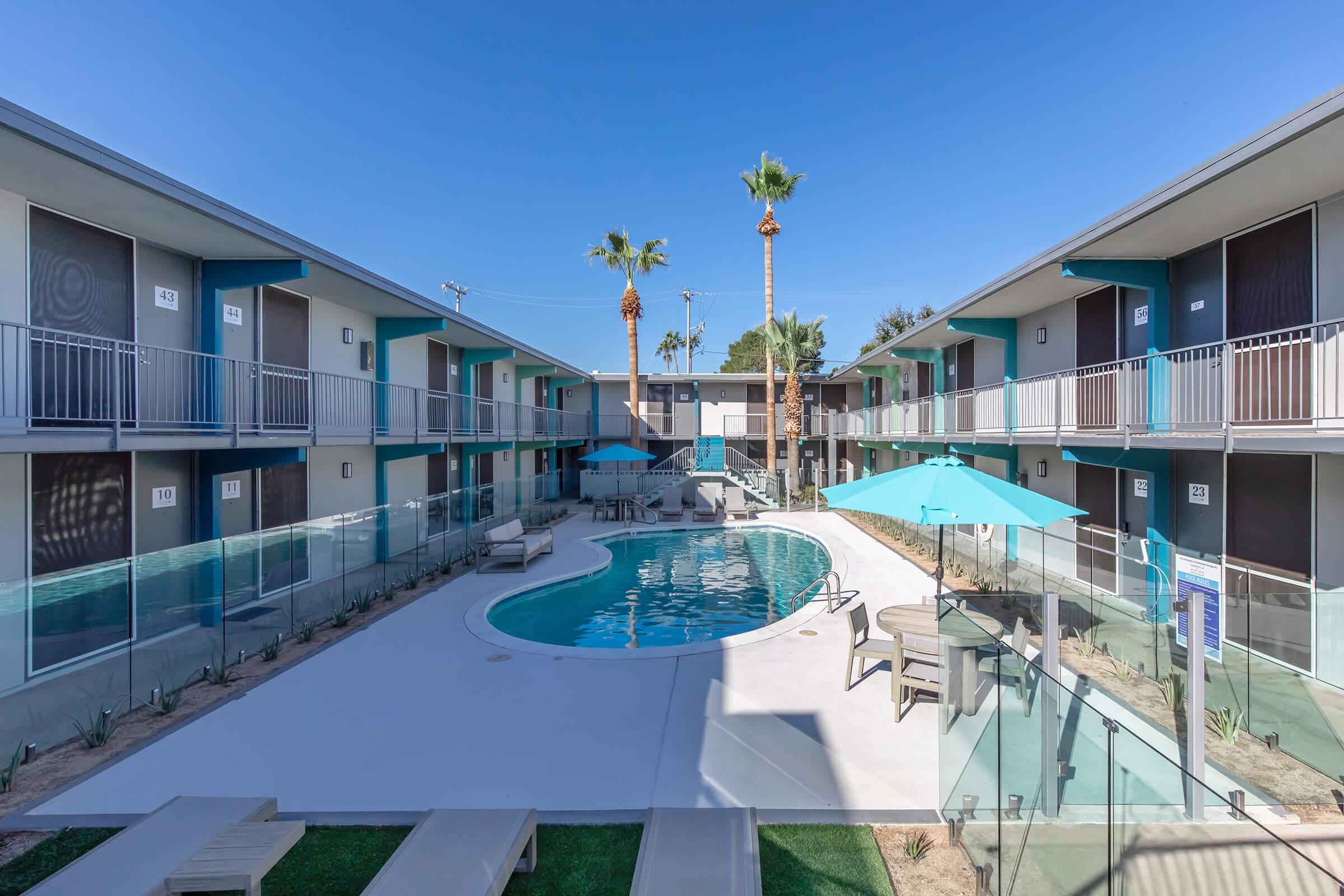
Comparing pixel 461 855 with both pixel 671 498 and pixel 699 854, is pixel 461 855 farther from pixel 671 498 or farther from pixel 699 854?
pixel 671 498

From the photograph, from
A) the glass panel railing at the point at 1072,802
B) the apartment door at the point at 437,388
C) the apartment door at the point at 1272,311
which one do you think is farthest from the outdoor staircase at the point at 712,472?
the glass panel railing at the point at 1072,802

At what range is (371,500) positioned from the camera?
1448 centimetres

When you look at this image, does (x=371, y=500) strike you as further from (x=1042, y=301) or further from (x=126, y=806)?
(x=1042, y=301)

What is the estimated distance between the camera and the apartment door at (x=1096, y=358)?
10352mm

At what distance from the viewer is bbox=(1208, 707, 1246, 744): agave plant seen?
18.1 feet

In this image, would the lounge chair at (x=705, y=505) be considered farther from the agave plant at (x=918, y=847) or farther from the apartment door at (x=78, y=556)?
the agave plant at (x=918, y=847)

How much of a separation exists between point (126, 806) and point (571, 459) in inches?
1066

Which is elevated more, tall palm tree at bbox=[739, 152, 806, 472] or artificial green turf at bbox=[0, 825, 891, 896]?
tall palm tree at bbox=[739, 152, 806, 472]

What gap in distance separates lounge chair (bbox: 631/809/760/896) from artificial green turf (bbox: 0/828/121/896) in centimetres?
361

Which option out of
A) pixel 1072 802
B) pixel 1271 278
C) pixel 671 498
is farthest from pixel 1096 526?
pixel 671 498

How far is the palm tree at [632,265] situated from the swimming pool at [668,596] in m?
10.9

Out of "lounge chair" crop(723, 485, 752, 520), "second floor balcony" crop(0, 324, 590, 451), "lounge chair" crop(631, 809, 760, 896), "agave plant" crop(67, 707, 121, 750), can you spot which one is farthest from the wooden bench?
"lounge chair" crop(723, 485, 752, 520)

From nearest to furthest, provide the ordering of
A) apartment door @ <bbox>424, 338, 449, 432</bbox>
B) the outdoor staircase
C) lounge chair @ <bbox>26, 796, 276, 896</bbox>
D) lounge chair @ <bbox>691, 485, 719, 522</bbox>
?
lounge chair @ <bbox>26, 796, 276, 896</bbox> → apartment door @ <bbox>424, 338, 449, 432</bbox> → lounge chair @ <bbox>691, 485, 719, 522</bbox> → the outdoor staircase

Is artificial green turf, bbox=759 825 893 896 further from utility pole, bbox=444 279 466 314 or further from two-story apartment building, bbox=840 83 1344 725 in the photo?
utility pole, bbox=444 279 466 314
